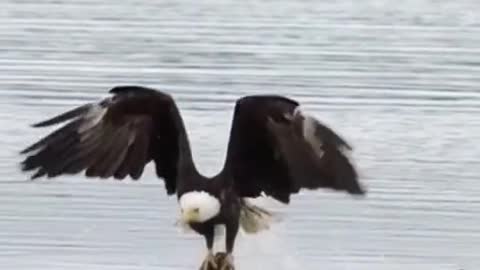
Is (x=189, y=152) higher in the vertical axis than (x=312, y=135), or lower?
lower

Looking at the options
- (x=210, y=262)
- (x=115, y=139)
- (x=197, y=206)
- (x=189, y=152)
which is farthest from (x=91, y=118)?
(x=210, y=262)

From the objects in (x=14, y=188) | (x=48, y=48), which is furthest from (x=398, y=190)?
(x=48, y=48)

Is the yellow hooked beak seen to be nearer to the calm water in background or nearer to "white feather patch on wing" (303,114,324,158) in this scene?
"white feather patch on wing" (303,114,324,158)

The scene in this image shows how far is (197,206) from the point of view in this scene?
9.21m

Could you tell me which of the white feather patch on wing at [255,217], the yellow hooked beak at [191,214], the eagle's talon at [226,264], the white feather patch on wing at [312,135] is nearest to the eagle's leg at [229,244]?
the eagle's talon at [226,264]

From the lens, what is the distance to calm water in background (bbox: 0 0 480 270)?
34.5 ft

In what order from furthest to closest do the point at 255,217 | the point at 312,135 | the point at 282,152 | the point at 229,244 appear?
1. the point at 255,217
2. the point at 229,244
3. the point at 282,152
4. the point at 312,135

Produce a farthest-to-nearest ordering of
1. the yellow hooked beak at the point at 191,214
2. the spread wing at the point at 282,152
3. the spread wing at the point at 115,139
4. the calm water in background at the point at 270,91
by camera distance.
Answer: the calm water in background at the point at 270,91
the spread wing at the point at 115,139
the yellow hooked beak at the point at 191,214
the spread wing at the point at 282,152

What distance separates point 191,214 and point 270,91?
11.3 feet

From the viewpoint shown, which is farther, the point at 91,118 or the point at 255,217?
the point at 255,217

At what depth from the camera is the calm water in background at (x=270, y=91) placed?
414 inches

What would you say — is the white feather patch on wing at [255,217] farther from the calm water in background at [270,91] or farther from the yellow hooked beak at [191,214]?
the yellow hooked beak at [191,214]

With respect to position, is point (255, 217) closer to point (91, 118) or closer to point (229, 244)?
point (229, 244)

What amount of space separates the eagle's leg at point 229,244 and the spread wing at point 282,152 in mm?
159
